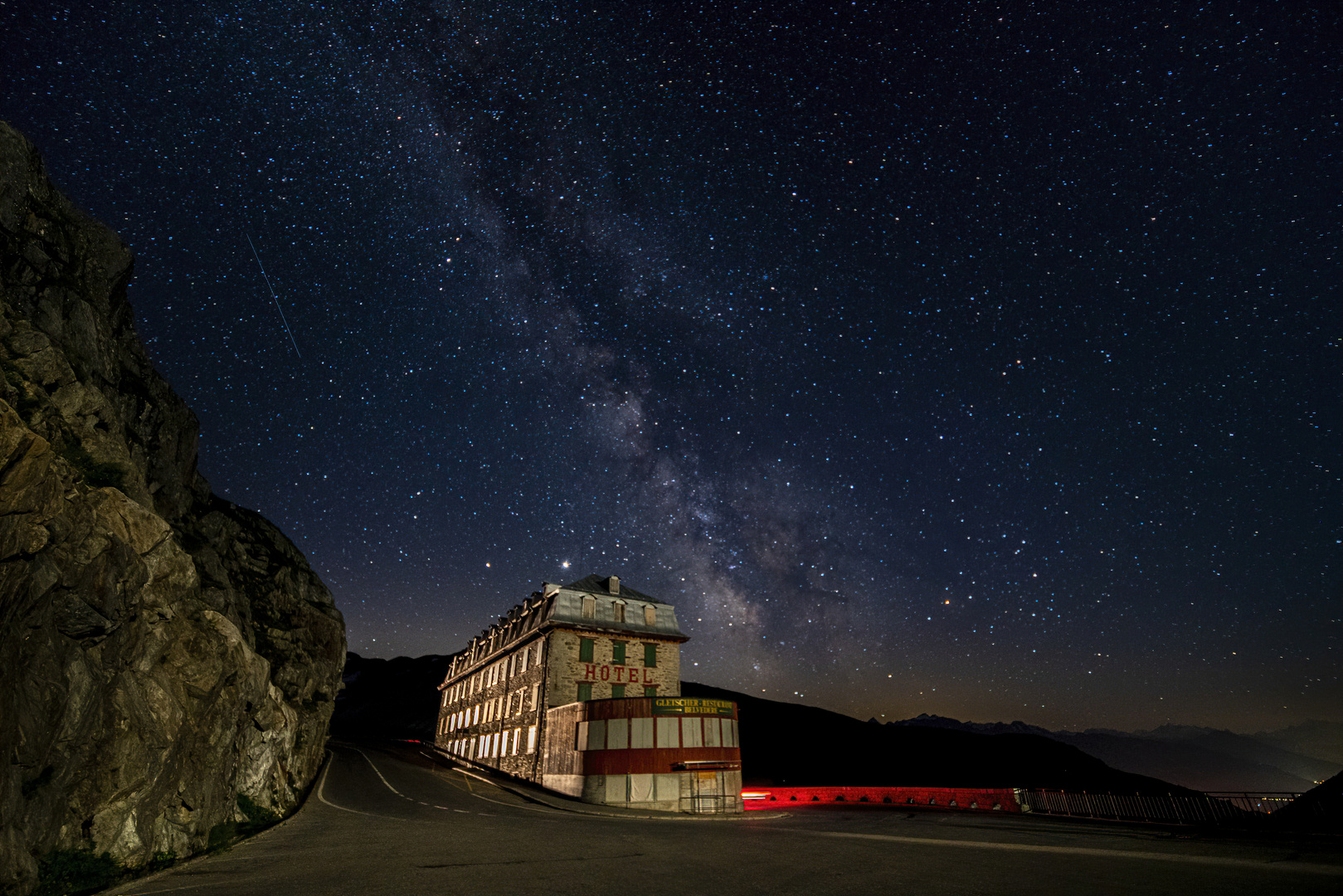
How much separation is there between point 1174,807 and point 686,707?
20.0 meters

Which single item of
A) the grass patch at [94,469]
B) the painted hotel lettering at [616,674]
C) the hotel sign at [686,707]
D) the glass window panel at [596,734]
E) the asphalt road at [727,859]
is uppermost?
the grass patch at [94,469]

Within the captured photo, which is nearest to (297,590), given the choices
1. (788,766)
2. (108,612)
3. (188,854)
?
(188,854)

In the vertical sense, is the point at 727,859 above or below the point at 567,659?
below

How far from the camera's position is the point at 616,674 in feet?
130

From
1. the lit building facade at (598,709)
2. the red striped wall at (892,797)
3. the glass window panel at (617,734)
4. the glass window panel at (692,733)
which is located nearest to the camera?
the red striped wall at (892,797)

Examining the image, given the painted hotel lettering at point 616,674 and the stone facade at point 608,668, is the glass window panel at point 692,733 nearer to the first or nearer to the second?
the stone facade at point 608,668

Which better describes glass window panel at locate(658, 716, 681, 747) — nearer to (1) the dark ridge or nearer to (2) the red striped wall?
(2) the red striped wall

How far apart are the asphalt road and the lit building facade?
948cm

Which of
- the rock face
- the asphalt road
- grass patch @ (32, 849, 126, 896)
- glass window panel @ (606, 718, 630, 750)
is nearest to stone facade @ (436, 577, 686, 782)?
glass window panel @ (606, 718, 630, 750)

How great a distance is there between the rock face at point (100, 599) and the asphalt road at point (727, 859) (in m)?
1.73

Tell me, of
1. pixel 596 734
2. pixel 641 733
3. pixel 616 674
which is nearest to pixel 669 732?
pixel 641 733

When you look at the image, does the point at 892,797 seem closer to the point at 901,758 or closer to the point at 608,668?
the point at 608,668

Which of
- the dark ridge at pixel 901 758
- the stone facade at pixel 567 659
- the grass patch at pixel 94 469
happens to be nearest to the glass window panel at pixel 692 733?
the stone facade at pixel 567 659

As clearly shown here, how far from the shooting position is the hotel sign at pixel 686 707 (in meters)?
31.6
